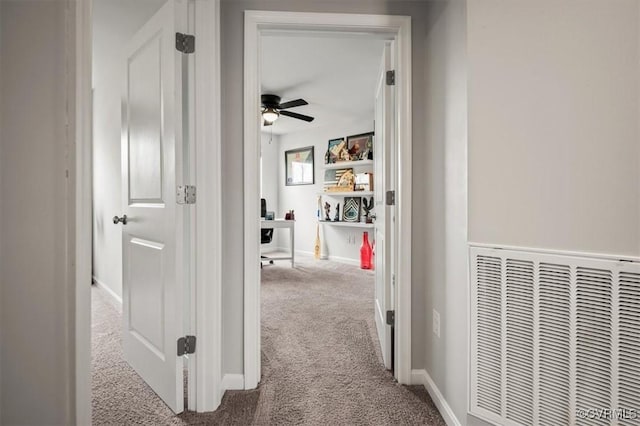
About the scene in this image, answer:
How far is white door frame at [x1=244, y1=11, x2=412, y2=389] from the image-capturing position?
1.70 meters

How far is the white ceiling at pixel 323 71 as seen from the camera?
2811 mm

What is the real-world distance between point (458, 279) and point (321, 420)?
890 mm

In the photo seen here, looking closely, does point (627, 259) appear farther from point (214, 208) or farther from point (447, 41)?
point (214, 208)

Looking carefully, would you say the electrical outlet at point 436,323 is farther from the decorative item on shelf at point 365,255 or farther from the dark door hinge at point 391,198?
the decorative item on shelf at point 365,255

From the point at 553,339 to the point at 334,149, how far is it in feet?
16.3

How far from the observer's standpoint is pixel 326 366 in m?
1.96

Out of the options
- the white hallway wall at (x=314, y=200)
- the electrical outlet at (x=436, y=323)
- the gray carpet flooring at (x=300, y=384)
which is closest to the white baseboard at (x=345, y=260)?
the white hallway wall at (x=314, y=200)

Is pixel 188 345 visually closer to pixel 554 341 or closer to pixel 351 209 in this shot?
pixel 554 341

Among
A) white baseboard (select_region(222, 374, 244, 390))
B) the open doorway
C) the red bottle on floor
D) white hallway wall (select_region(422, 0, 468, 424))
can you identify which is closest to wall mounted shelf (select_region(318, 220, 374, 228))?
the open doorway

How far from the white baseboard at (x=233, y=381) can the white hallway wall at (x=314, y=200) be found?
12.7ft

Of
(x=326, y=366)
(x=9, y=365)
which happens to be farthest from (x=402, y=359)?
(x=9, y=365)

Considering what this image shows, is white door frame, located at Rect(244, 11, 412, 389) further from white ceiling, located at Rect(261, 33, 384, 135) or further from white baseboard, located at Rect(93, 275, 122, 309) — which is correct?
white baseboard, located at Rect(93, 275, 122, 309)

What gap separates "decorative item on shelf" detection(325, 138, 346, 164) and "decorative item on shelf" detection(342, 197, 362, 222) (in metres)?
0.75

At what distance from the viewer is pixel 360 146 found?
539cm
